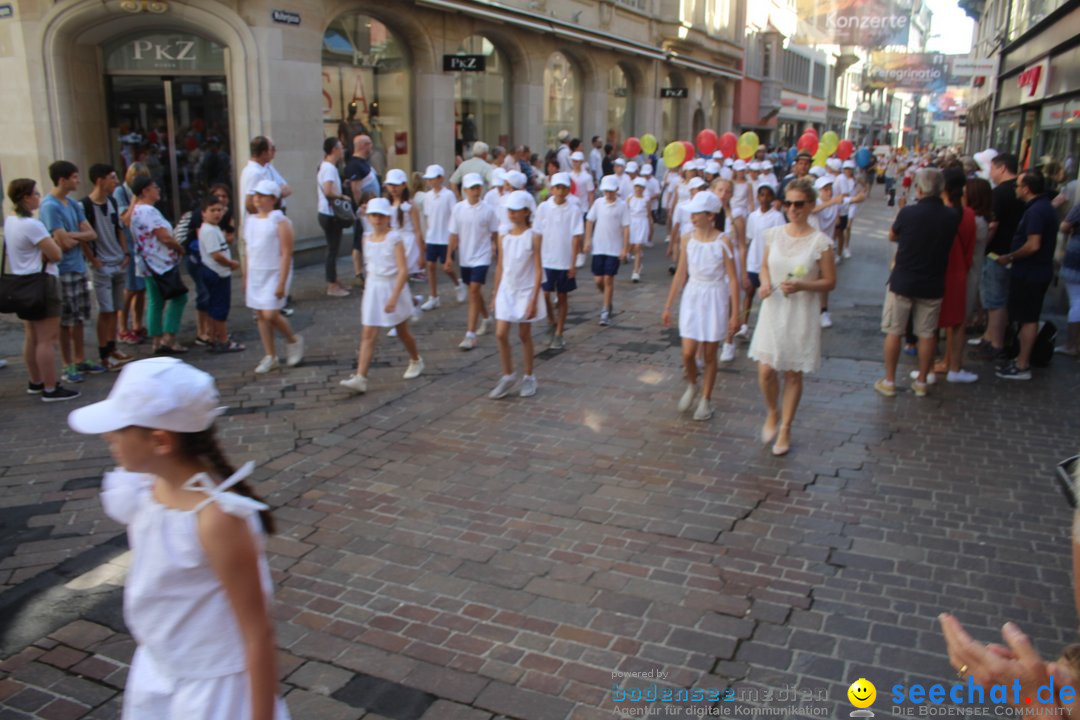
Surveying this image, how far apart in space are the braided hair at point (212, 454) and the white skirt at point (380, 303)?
217 inches

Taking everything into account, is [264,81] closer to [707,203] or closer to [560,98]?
[707,203]

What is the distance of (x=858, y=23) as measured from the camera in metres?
20.8

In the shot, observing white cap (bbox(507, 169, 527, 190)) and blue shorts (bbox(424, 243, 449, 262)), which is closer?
blue shorts (bbox(424, 243, 449, 262))

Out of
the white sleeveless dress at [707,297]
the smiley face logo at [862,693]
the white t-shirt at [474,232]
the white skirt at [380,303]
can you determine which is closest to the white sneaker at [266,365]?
the white skirt at [380,303]

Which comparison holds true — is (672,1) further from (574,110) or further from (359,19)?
(359,19)

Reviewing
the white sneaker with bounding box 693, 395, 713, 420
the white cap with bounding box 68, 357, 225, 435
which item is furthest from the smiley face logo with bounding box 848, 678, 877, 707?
the white sneaker with bounding box 693, 395, 713, 420

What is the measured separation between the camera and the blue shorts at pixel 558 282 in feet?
31.4

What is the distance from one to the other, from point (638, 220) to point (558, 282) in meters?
4.63

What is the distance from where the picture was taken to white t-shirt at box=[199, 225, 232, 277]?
8688 millimetres

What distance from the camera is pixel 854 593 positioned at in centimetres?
450

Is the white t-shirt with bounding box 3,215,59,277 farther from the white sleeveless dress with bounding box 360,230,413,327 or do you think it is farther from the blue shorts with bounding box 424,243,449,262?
the blue shorts with bounding box 424,243,449,262


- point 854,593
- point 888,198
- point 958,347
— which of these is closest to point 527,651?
point 854,593

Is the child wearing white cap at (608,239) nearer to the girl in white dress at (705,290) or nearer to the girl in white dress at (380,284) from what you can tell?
the girl in white dress at (380,284)

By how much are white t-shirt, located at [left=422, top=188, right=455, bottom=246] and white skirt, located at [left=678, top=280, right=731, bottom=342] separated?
4778 millimetres
